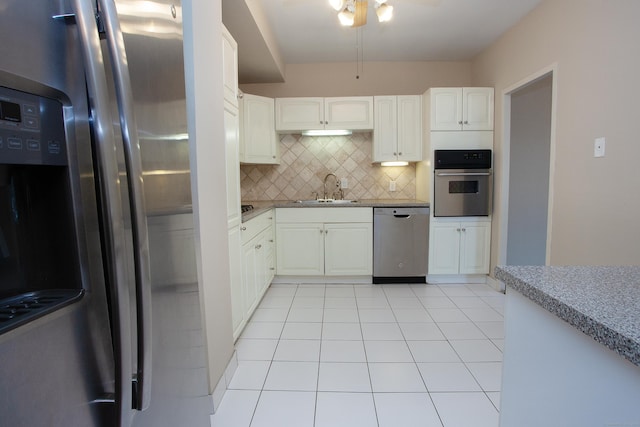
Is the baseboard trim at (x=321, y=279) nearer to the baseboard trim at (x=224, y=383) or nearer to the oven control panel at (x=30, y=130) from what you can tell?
the baseboard trim at (x=224, y=383)

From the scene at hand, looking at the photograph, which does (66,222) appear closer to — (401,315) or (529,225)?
(401,315)

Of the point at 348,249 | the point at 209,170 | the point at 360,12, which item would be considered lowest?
the point at 348,249

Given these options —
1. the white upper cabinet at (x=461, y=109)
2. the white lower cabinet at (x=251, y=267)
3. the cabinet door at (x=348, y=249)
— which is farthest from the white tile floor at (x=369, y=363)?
the white upper cabinet at (x=461, y=109)

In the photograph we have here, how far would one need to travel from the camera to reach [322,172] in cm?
393

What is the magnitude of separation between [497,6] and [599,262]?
→ 2.17m

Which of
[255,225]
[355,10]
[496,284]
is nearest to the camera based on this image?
[355,10]

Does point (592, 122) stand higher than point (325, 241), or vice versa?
point (592, 122)

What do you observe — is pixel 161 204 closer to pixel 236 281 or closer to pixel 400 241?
pixel 236 281

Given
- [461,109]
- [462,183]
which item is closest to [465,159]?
[462,183]

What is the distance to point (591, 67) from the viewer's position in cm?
203

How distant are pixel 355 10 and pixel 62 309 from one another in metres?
2.43

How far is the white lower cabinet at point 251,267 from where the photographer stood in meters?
2.12

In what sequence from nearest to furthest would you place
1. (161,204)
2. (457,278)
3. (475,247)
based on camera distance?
(161,204) → (475,247) → (457,278)

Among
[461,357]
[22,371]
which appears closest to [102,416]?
[22,371]
